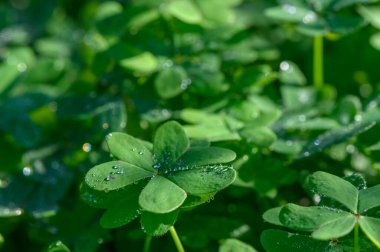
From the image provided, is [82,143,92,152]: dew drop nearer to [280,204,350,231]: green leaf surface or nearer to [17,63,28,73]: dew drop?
[17,63,28,73]: dew drop

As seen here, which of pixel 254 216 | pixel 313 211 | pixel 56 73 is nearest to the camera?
pixel 313 211

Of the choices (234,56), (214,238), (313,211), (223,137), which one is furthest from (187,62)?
(313,211)

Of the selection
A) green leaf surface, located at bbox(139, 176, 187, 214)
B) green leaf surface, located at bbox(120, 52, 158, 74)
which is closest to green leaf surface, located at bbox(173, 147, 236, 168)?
green leaf surface, located at bbox(139, 176, 187, 214)

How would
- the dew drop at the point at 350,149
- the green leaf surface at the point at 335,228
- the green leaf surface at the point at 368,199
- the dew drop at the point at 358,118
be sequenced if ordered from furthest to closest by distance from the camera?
the dew drop at the point at 350,149 → the dew drop at the point at 358,118 → the green leaf surface at the point at 368,199 → the green leaf surface at the point at 335,228

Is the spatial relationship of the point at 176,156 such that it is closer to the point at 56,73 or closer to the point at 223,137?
the point at 223,137

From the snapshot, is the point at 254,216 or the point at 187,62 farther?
the point at 187,62

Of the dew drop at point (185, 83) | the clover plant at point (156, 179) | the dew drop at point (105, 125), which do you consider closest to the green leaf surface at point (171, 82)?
the dew drop at point (185, 83)

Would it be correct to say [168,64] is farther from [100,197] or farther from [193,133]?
[100,197]

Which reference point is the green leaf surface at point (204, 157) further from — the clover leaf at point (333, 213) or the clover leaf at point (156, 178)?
the clover leaf at point (333, 213)

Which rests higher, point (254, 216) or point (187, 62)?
point (187, 62)
